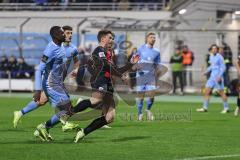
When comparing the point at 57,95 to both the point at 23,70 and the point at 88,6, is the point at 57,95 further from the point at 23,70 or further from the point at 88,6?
the point at 88,6

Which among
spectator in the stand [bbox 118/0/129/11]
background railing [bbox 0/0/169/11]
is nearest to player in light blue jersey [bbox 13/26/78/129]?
background railing [bbox 0/0/169/11]

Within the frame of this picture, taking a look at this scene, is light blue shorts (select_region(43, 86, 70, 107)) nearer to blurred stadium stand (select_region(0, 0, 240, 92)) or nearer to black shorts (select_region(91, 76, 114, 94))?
black shorts (select_region(91, 76, 114, 94))

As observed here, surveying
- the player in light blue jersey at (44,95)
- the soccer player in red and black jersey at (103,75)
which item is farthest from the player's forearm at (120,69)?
the player in light blue jersey at (44,95)

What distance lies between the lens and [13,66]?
36.3 meters

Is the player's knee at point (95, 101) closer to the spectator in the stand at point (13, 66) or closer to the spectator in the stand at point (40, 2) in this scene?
the spectator in the stand at point (13, 66)

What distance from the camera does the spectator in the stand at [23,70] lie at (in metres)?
36.2

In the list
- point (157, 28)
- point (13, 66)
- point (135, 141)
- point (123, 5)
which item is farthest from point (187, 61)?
point (135, 141)

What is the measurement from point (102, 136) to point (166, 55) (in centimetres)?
2191

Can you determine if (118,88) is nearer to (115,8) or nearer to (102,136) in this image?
(115,8)

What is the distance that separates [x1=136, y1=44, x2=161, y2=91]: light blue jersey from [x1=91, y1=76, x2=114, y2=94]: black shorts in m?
6.10

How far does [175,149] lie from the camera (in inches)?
519

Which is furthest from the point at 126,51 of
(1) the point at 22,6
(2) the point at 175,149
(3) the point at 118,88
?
(2) the point at 175,149

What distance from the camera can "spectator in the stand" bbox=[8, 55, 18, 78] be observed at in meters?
36.2

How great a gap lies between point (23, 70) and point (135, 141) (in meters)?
22.4
